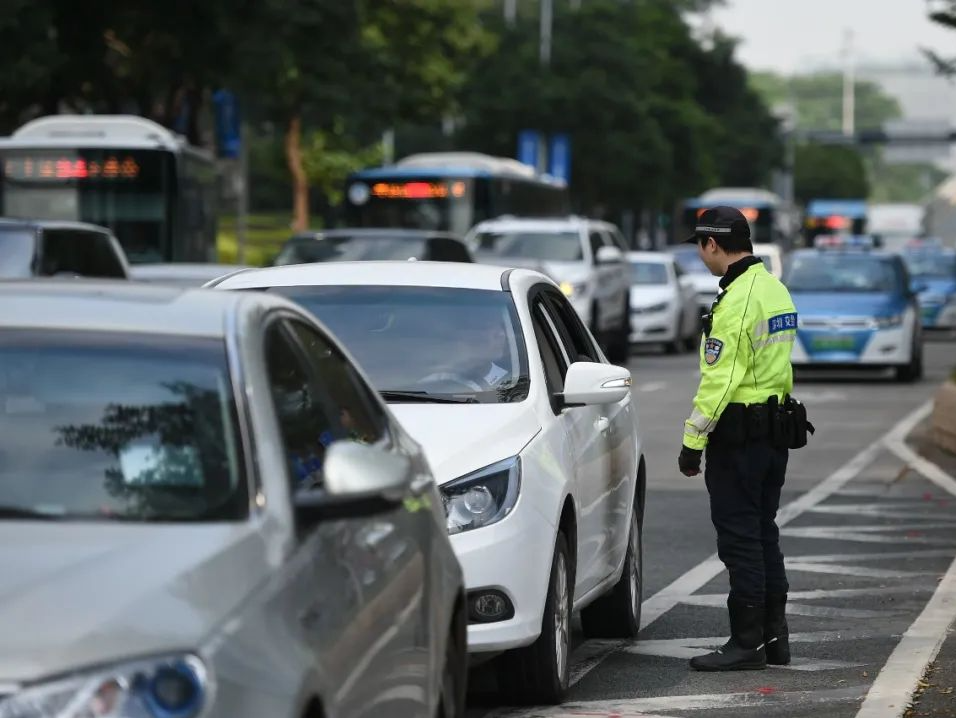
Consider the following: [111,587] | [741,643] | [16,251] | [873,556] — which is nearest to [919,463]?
[873,556]

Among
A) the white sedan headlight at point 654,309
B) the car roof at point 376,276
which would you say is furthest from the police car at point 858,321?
the car roof at point 376,276

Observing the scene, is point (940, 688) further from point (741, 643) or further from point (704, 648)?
point (704, 648)

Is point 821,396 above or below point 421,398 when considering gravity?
below

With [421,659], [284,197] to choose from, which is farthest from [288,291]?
[284,197]

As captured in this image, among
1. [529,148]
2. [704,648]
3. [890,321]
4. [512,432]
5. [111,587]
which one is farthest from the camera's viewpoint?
[529,148]

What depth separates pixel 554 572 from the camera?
7879mm

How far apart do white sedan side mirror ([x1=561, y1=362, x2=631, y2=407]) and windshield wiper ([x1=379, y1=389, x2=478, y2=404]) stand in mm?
336

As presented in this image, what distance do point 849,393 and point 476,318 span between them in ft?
65.1

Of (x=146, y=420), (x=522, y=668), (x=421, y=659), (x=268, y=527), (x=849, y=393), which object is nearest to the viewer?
(x=268, y=527)

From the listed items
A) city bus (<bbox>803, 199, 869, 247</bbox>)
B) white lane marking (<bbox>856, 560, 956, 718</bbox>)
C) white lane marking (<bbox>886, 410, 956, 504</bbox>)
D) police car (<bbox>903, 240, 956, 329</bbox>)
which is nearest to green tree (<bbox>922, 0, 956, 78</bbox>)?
white lane marking (<bbox>886, 410, 956, 504</bbox>)

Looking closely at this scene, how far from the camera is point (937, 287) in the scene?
157 ft

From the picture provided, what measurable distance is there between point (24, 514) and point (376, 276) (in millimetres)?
4660

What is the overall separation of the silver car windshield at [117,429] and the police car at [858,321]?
2447 cm

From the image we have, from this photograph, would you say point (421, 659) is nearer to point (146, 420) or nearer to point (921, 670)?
point (146, 420)
